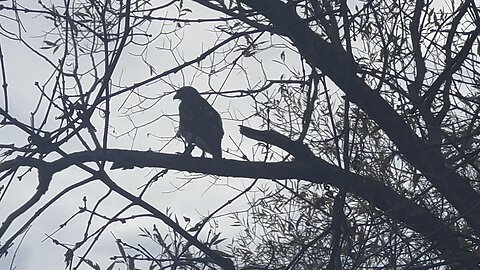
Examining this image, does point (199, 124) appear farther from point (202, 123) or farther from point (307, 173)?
point (307, 173)

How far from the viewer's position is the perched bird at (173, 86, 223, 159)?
651 cm

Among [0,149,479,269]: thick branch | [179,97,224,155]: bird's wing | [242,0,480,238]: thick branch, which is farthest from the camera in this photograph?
[179,97,224,155]: bird's wing

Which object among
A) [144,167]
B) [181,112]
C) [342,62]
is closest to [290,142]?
[342,62]

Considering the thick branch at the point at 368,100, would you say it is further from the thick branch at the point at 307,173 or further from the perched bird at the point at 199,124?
the perched bird at the point at 199,124

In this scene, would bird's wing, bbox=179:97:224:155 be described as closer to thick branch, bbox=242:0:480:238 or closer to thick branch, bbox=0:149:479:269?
thick branch, bbox=0:149:479:269

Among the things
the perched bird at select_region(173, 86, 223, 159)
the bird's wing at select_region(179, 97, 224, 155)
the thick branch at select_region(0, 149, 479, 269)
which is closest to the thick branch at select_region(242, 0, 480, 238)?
the thick branch at select_region(0, 149, 479, 269)

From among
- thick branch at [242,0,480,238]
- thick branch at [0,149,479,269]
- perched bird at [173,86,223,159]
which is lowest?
thick branch at [0,149,479,269]

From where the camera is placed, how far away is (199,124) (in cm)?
696

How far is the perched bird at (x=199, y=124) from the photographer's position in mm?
6512

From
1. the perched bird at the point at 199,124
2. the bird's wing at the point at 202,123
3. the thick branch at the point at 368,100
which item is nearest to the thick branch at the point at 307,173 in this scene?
the thick branch at the point at 368,100

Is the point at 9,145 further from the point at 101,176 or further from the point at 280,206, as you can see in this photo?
the point at 280,206

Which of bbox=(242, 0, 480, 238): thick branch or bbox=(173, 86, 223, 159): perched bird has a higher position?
bbox=(173, 86, 223, 159): perched bird

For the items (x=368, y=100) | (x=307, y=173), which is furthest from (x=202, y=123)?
(x=368, y=100)

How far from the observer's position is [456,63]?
3.84 meters
